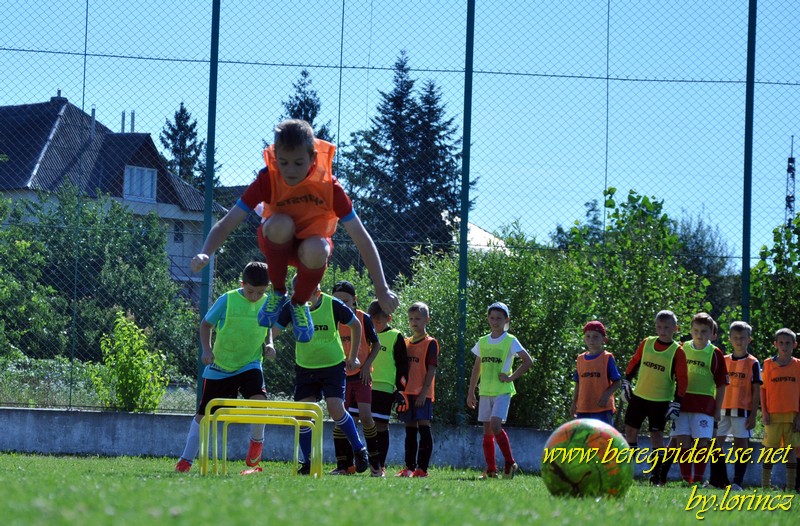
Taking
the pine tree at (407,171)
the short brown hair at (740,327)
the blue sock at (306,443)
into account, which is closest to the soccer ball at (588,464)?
the blue sock at (306,443)

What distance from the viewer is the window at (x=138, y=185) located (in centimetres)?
1243

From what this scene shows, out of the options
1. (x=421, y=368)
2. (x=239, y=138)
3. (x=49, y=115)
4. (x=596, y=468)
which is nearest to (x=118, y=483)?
(x=596, y=468)

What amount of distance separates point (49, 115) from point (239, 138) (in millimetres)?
2497

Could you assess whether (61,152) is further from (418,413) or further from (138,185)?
(418,413)

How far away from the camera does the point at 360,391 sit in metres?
10.1

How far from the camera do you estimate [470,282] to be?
1230 cm

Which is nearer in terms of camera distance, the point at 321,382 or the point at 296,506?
the point at 296,506

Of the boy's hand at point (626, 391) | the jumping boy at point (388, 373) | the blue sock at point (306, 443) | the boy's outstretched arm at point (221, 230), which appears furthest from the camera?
the boy's hand at point (626, 391)

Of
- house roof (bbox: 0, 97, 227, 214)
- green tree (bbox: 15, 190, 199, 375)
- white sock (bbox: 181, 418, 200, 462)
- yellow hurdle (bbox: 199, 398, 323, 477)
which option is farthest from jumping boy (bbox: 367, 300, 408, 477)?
house roof (bbox: 0, 97, 227, 214)

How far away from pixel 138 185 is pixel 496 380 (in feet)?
18.7

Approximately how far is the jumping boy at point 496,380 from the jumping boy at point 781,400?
123 inches

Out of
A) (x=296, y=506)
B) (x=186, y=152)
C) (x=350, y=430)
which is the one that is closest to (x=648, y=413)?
(x=350, y=430)

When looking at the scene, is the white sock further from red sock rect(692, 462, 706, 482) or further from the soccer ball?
red sock rect(692, 462, 706, 482)

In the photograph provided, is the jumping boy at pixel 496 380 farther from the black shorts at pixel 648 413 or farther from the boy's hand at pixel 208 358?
the boy's hand at pixel 208 358
